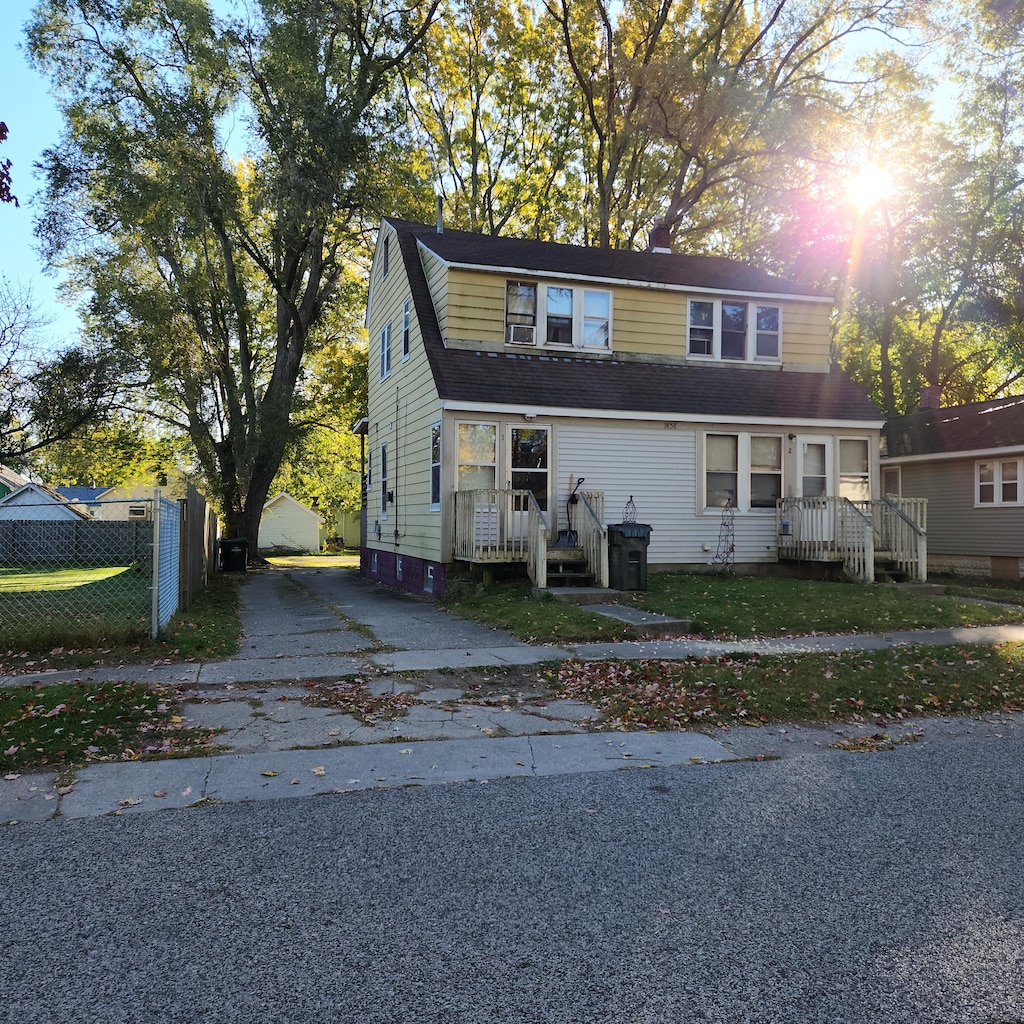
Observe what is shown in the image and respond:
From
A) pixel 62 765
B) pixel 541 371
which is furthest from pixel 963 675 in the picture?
pixel 541 371

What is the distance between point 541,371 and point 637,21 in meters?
18.4

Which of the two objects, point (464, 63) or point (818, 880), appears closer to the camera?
point (818, 880)

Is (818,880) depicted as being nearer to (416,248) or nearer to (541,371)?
(541,371)

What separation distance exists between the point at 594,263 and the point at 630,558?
→ 25.6 feet

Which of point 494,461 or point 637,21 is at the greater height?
point 637,21

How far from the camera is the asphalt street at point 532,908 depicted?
Result: 2605 mm

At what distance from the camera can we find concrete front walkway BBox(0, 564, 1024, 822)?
4.73 meters

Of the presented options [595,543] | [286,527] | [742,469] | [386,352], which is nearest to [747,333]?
[742,469]

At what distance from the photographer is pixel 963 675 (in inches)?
306

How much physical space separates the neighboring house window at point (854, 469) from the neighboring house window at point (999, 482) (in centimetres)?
538

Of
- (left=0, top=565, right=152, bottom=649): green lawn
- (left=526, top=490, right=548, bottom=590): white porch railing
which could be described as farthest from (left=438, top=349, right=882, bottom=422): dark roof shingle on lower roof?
(left=0, top=565, right=152, bottom=649): green lawn

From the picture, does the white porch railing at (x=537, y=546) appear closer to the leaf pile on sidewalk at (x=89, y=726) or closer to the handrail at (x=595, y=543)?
the handrail at (x=595, y=543)

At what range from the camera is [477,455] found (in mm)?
14688

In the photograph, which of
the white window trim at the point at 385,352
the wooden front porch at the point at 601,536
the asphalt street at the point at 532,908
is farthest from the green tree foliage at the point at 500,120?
the asphalt street at the point at 532,908
